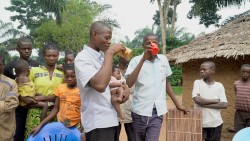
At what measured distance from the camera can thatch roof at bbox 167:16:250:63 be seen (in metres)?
6.63

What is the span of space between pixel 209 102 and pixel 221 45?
→ 329cm

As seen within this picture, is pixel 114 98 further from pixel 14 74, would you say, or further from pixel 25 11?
pixel 25 11

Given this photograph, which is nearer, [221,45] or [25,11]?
[221,45]

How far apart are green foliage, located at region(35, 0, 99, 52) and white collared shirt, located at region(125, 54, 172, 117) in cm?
1929

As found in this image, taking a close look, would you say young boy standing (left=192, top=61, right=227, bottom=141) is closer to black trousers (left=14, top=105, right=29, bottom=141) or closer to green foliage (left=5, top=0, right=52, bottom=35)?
black trousers (left=14, top=105, right=29, bottom=141)

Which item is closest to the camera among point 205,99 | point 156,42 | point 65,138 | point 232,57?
point 65,138

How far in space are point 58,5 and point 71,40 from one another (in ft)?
8.87

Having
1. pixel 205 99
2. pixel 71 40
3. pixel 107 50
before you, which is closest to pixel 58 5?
pixel 71 40

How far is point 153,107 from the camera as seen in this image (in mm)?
3520

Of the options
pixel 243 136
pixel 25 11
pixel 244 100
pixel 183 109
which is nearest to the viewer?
pixel 243 136

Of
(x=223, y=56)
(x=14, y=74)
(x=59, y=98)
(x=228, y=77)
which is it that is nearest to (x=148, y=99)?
(x=59, y=98)

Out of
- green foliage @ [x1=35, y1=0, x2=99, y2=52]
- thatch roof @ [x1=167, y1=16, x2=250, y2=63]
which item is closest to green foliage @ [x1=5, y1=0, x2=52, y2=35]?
green foliage @ [x1=35, y1=0, x2=99, y2=52]

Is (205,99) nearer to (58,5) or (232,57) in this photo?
(232,57)

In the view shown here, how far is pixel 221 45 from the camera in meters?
7.25
